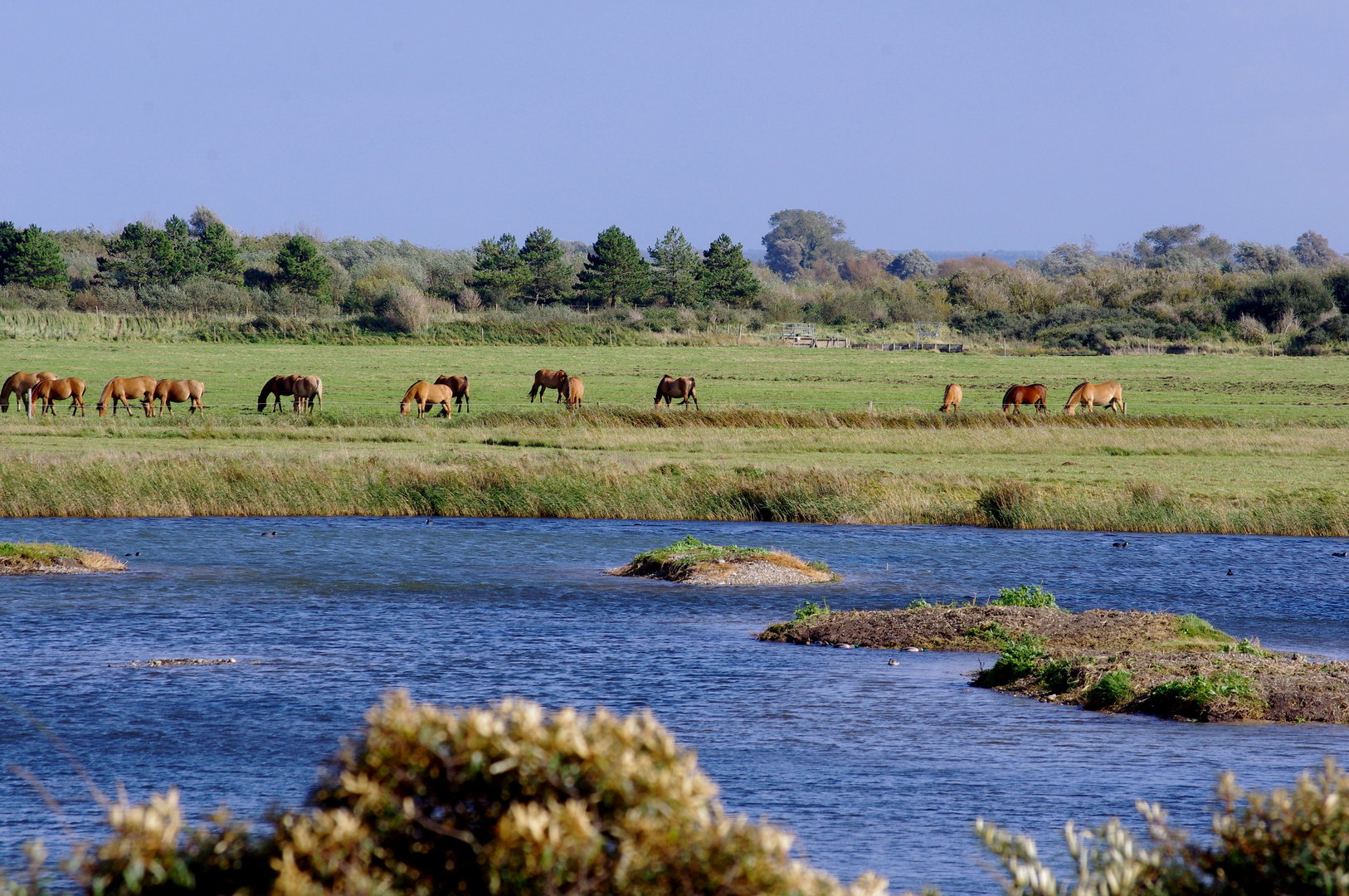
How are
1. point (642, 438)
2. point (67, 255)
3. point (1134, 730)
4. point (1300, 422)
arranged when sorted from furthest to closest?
point (67, 255), point (1300, 422), point (642, 438), point (1134, 730)

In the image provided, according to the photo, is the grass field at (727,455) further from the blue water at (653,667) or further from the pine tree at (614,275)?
the pine tree at (614,275)

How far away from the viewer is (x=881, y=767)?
12625mm

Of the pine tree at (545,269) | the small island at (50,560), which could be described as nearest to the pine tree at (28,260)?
the pine tree at (545,269)

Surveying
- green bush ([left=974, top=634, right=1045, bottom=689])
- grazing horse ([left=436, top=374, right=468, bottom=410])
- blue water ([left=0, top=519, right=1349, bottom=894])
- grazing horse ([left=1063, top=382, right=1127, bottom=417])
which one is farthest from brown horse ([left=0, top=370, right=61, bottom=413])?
green bush ([left=974, top=634, right=1045, bottom=689])

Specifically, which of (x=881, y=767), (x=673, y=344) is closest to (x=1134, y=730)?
(x=881, y=767)

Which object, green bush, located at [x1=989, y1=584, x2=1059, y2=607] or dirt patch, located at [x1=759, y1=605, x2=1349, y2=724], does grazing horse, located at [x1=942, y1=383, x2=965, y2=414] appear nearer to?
green bush, located at [x1=989, y1=584, x2=1059, y2=607]

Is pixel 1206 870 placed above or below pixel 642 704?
above

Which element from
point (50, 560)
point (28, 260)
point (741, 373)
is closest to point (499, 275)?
point (28, 260)

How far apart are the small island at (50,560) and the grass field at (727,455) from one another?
650cm

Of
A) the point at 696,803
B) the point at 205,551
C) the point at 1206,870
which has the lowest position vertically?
the point at 205,551

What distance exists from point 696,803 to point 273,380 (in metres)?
46.4

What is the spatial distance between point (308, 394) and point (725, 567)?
29048 mm

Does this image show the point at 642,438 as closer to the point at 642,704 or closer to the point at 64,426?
the point at 64,426

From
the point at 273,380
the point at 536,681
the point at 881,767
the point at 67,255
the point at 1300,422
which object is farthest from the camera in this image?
the point at 67,255
